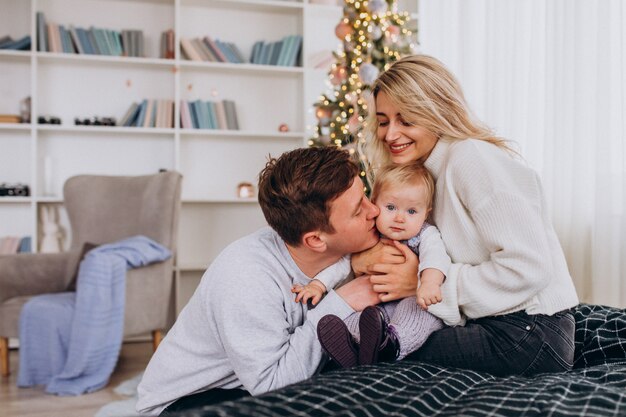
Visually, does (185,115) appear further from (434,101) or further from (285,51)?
(434,101)

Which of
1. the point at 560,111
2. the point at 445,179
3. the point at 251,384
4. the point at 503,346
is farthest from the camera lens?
the point at 560,111

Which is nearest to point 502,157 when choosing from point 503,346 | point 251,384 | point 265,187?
point 503,346

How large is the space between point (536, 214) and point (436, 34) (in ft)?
11.4

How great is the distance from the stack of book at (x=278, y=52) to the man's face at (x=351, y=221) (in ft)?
11.3

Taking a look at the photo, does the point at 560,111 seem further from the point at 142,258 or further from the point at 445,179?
the point at 142,258

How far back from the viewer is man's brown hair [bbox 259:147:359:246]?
1.62 m

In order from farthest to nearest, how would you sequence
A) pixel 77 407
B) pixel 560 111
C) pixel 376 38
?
pixel 376 38
pixel 560 111
pixel 77 407

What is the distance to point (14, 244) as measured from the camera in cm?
457

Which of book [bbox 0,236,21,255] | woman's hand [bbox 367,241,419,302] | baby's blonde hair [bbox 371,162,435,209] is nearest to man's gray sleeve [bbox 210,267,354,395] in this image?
woman's hand [bbox 367,241,419,302]

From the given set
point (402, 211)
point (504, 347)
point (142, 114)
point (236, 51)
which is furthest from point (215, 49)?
point (504, 347)

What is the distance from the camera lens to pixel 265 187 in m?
1.67

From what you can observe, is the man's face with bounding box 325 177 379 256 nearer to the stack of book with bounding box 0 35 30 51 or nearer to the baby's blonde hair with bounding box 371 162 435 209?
the baby's blonde hair with bounding box 371 162 435 209

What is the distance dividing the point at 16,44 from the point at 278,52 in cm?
189

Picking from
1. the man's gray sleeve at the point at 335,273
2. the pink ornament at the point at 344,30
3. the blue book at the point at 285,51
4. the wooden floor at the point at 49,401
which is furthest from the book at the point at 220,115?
the man's gray sleeve at the point at 335,273
